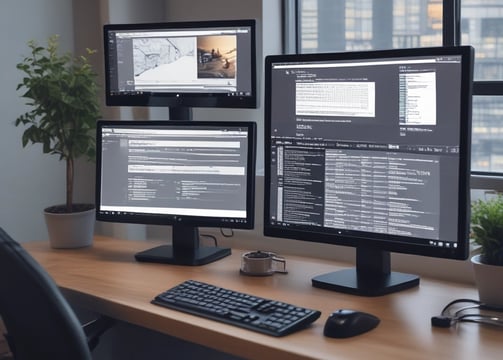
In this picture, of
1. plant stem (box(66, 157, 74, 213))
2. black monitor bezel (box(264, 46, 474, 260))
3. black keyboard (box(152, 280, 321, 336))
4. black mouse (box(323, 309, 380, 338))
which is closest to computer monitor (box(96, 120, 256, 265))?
black monitor bezel (box(264, 46, 474, 260))

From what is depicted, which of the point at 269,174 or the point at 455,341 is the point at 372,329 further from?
the point at 269,174

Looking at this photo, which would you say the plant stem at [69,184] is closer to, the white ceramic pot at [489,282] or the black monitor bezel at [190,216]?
the black monitor bezel at [190,216]

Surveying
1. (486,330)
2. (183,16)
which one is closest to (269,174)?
(486,330)

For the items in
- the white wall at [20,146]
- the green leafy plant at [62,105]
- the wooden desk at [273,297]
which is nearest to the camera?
the wooden desk at [273,297]

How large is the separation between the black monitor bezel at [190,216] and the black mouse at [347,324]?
0.63m

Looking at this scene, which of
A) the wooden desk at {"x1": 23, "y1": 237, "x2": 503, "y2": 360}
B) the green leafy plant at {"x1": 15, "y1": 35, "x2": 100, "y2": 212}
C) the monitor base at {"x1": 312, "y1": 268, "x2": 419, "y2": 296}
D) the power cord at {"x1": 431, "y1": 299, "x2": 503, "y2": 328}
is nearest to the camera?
the wooden desk at {"x1": 23, "y1": 237, "x2": 503, "y2": 360}

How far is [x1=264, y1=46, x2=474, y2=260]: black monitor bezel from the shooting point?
1819 mm

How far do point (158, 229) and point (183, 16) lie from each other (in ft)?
2.76

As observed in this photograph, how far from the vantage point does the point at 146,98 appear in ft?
8.20

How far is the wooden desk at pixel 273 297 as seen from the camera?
1608 millimetres

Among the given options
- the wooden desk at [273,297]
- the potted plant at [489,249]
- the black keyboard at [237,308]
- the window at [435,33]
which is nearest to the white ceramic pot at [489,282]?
the potted plant at [489,249]

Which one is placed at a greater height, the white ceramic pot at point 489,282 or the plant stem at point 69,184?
the plant stem at point 69,184

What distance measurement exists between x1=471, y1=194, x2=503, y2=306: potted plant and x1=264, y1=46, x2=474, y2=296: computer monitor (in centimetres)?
4

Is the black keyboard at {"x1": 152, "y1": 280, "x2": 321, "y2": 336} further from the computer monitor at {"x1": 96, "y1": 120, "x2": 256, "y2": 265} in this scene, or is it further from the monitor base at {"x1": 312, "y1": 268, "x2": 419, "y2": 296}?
the computer monitor at {"x1": 96, "y1": 120, "x2": 256, "y2": 265}
